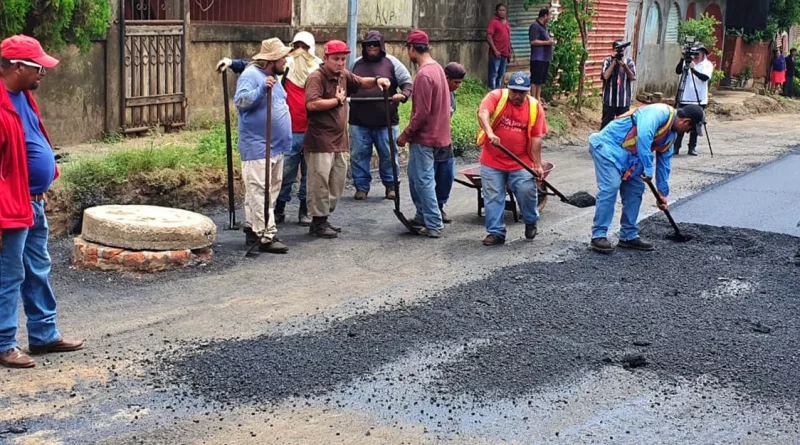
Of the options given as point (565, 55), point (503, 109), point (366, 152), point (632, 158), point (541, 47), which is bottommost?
point (366, 152)

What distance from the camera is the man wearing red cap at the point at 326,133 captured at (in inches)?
364

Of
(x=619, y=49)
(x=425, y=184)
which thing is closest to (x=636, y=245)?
(x=425, y=184)

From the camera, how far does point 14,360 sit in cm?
576

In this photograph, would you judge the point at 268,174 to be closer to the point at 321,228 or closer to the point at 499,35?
the point at 321,228

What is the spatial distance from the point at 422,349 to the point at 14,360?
2.34m

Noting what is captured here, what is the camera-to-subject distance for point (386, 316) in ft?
22.9

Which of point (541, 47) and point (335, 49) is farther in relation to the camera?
point (541, 47)

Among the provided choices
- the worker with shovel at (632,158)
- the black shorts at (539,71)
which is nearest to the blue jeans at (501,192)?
the worker with shovel at (632,158)

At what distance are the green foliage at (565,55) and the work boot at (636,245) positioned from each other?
1058 centimetres

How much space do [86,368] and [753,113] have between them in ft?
71.6

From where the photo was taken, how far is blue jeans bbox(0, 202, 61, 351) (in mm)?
5699

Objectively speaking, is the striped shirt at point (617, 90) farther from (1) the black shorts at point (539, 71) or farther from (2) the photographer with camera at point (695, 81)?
(1) the black shorts at point (539, 71)

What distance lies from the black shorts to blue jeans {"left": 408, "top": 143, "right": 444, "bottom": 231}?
9.79 m

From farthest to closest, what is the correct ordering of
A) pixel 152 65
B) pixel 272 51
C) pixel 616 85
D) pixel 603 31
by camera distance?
pixel 603 31
pixel 616 85
pixel 152 65
pixel 272 51
